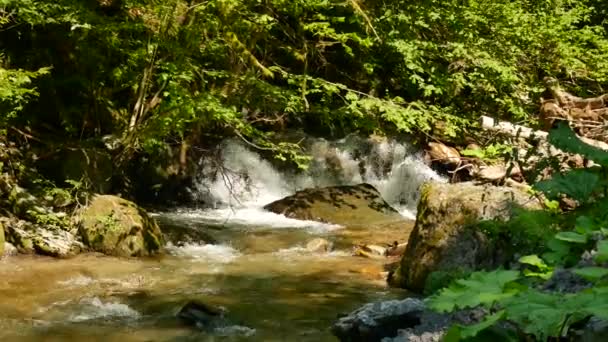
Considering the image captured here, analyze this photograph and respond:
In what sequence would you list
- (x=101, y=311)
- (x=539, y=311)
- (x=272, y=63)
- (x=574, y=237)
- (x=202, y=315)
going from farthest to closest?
(x=272, y=63) < (x=101, y=311) < (x=202, y=315) < (x=574, y=237) < (x=539, y=311)

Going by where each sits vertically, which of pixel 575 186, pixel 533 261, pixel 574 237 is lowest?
pixel 533 261

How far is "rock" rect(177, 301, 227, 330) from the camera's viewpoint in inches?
225

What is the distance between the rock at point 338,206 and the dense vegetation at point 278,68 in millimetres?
1129

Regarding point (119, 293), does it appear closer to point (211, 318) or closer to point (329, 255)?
point (211, 318)

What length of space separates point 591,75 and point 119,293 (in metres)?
11.6

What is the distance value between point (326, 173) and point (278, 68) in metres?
2.68

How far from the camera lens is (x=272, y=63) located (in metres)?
13.5

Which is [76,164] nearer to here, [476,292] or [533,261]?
[533,261]

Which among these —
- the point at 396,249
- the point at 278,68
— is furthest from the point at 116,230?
the point at 278,68

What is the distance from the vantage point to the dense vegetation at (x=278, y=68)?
28.8 ft

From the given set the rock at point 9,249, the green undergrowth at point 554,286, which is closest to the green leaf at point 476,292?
the green undergrowth at point 554,286

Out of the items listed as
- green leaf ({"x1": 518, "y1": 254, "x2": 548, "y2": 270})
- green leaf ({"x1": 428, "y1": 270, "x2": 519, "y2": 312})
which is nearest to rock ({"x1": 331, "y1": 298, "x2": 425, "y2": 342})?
green leaf ({"x1": 518, "y1": 254, "x2": 548, "y2": 270})

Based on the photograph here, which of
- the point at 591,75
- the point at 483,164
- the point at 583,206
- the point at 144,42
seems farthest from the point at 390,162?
the point at 583,206

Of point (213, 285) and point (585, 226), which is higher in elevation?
point (585, 226)
